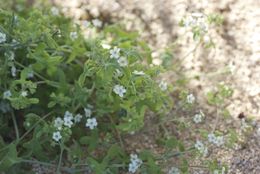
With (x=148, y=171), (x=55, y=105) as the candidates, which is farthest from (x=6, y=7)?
(x=148, y=171)

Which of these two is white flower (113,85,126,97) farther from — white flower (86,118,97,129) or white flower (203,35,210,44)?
white flower (203,35,210,44)

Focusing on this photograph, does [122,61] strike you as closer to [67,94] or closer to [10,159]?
[67,94]

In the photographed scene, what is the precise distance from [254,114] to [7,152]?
3.17 feet

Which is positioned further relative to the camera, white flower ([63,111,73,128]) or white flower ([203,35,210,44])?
white flower ([203,35,210,44])

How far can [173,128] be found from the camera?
2.53 metres

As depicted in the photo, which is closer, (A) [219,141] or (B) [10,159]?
(B) [10,159]

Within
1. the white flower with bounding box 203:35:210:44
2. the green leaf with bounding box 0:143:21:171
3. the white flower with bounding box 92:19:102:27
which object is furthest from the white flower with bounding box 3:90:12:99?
the white flower with bounding box 203:35:210:44

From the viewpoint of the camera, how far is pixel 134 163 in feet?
7.14

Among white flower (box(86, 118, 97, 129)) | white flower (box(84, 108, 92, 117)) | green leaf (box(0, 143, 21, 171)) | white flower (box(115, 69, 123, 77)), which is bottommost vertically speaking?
green leaf (box(0, 143, 21, 171))

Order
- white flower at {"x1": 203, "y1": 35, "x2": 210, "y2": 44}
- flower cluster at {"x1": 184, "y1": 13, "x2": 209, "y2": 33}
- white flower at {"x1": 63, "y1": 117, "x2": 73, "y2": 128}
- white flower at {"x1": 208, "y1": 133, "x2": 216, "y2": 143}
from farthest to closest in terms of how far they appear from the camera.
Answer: white flower at {"x1": 203, "y1": 35, "x2": 210, "y2": 44}, flower cluster at {"x1": 184, "y1": 13, "x2": 209, "y2": 33}, white flower at {"x1": 208, "y1": 133, "x2": 216, "y2": 143}, white flower at {"x1": 63, "y1": 117, "x2": 73, "y2": 128}

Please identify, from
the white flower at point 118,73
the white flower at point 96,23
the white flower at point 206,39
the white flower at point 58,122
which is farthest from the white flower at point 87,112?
the white flower at point 206,39

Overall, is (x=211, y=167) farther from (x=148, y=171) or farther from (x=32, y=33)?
(x=32, y=33)

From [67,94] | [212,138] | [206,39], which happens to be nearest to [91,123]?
[67,94]

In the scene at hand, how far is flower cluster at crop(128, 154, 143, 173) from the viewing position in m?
2.17
